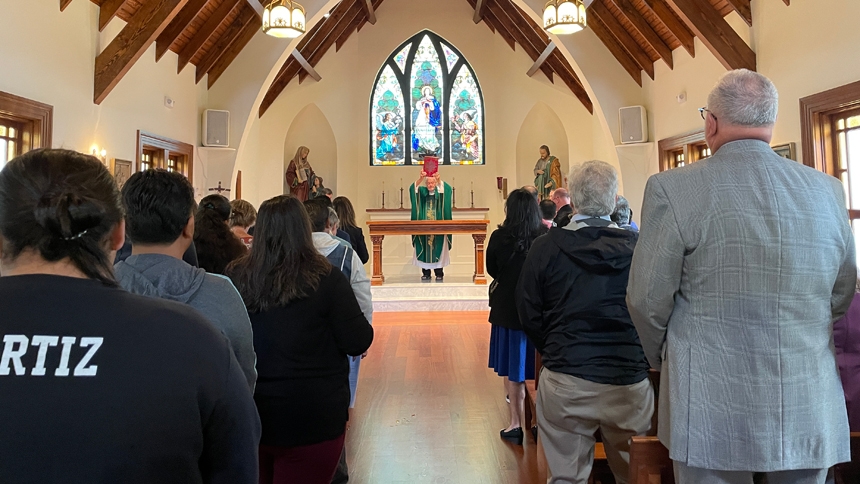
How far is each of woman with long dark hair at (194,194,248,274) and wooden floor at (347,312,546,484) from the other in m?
1.24

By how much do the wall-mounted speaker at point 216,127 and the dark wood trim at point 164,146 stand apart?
10.0 inches

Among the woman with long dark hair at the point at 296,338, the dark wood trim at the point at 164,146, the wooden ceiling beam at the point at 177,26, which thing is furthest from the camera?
the wooden ceiling beam at the point at 177,26

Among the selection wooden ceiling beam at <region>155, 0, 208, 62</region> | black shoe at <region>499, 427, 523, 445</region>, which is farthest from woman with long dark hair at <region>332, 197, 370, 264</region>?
wooden ceiling beam at <region>155, 0, 208, 62</region>

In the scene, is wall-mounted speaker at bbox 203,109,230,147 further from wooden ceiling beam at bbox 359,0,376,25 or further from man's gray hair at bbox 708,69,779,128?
man's gray hair at bbox 708,69,779,128

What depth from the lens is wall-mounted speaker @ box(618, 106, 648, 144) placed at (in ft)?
23.8

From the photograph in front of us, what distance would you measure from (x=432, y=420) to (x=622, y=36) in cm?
560

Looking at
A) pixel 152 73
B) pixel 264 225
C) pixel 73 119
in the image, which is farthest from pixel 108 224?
pixel 152 73

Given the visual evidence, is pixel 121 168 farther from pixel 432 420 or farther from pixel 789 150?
pixel 789 150

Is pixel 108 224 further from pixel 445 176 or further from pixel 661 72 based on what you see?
pixel 445 176

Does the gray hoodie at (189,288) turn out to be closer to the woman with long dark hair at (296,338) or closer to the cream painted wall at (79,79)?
the woman with long dark hair at (296,338)

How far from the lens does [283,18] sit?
493 cm

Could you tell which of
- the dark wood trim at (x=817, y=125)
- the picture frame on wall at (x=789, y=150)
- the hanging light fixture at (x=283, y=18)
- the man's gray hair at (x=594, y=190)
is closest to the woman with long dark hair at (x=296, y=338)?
the man's gray hair at (x=594, y=190)

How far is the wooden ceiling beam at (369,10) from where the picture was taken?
9.47 metres

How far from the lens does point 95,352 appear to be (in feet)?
2.16
